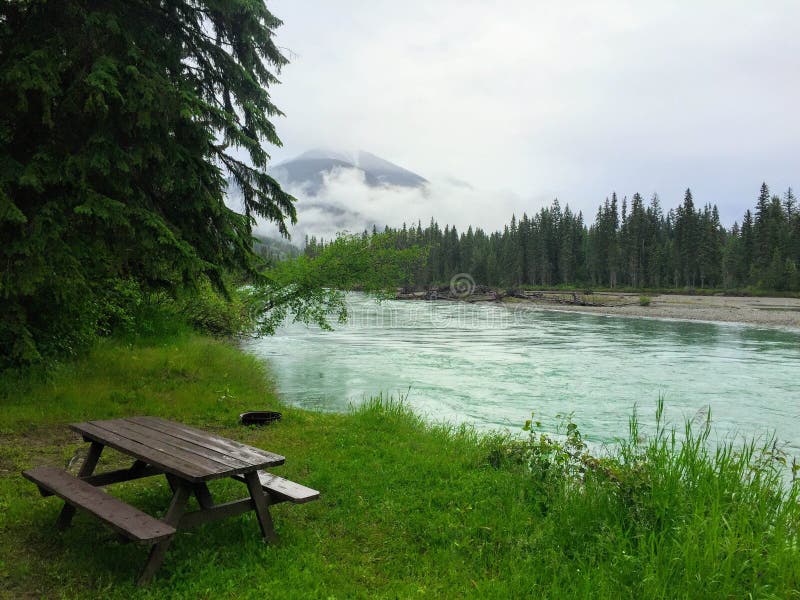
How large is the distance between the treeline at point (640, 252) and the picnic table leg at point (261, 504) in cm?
5965

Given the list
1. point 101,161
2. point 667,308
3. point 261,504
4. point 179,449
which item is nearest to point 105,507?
point 179,449

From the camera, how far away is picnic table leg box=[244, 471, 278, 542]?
3922 mm

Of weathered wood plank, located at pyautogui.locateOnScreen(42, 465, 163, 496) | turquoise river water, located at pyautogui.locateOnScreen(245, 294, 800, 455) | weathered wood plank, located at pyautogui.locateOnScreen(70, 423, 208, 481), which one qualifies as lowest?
turquoise river water, located at pyautogui.locateOnScreen(245, 294, 800, 455)

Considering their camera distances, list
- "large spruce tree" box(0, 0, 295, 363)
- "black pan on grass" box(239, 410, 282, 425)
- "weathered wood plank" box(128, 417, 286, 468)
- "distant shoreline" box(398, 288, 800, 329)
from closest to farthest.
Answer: "weathered wood plank" box(128, 417, 286, 468) → "large spruce tree" box(0, 0, 295, 363) → "black pan on grass" box(239, 410, 282, 425) → "distant shoreline" box(398, 288, 800, 329)

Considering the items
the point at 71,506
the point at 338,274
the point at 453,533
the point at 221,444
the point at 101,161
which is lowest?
the point at 453,533

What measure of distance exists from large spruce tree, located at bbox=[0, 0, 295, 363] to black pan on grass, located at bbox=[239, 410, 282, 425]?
2140mm

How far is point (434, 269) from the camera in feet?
397

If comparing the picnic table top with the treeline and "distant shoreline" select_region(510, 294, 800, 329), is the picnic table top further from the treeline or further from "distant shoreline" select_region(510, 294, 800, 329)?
the treeline

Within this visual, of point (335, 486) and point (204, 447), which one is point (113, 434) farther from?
point (335, 486)

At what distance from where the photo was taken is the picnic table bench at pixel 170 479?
11.1 feet

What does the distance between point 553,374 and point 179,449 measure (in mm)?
13824

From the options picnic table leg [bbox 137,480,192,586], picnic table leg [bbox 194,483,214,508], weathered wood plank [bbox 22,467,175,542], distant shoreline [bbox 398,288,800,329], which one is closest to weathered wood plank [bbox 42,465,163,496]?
weathered wood plank [bbox 22,467,175,542]

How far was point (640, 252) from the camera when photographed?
89.6 m

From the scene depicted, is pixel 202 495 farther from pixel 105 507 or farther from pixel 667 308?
pixel 667 308
